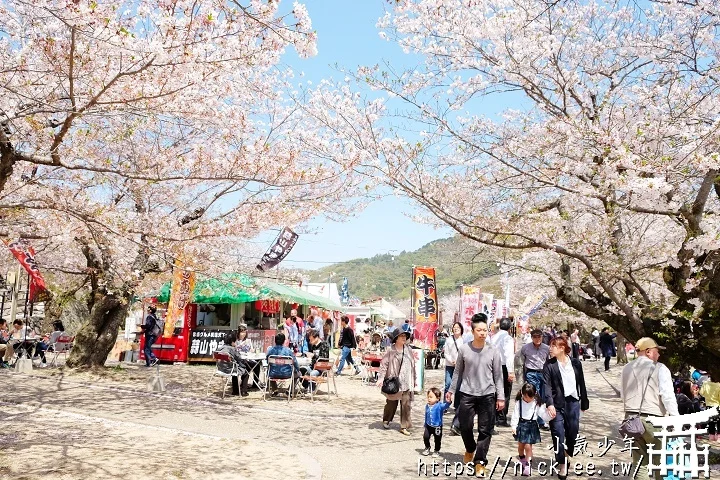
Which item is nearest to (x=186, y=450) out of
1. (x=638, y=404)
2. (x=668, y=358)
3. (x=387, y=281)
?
(x=638, y=404)

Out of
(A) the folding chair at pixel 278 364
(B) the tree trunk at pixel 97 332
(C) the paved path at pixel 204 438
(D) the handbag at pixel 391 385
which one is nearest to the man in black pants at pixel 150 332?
(B) the tree trunk at pixel 97 332

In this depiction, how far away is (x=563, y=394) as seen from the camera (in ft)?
20.8

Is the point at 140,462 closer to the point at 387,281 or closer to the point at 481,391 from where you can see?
the point at 481,391

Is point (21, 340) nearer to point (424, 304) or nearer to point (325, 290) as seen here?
point (424, 304)

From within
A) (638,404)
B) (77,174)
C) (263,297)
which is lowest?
(638,404)

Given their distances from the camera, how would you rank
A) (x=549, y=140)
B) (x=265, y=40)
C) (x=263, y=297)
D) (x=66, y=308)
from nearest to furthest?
(x=265, y=40)
(x=549, y=140)
(x=263, y=297)
(x=66, y=308)

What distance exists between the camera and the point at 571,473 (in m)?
6.16

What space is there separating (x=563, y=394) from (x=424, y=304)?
1026 cm

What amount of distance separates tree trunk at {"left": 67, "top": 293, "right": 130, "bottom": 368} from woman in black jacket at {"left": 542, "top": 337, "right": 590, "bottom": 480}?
10.6 metres

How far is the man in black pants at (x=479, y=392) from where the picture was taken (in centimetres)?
591

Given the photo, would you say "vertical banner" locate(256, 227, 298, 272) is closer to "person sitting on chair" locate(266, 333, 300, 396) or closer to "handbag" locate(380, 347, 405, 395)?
"person sitting on chair" locate(266, 333, 300, 396)

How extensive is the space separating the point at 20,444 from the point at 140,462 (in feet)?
5.26

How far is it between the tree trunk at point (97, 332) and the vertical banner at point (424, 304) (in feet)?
25.5

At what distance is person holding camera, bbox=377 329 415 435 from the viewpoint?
846 centimetres
